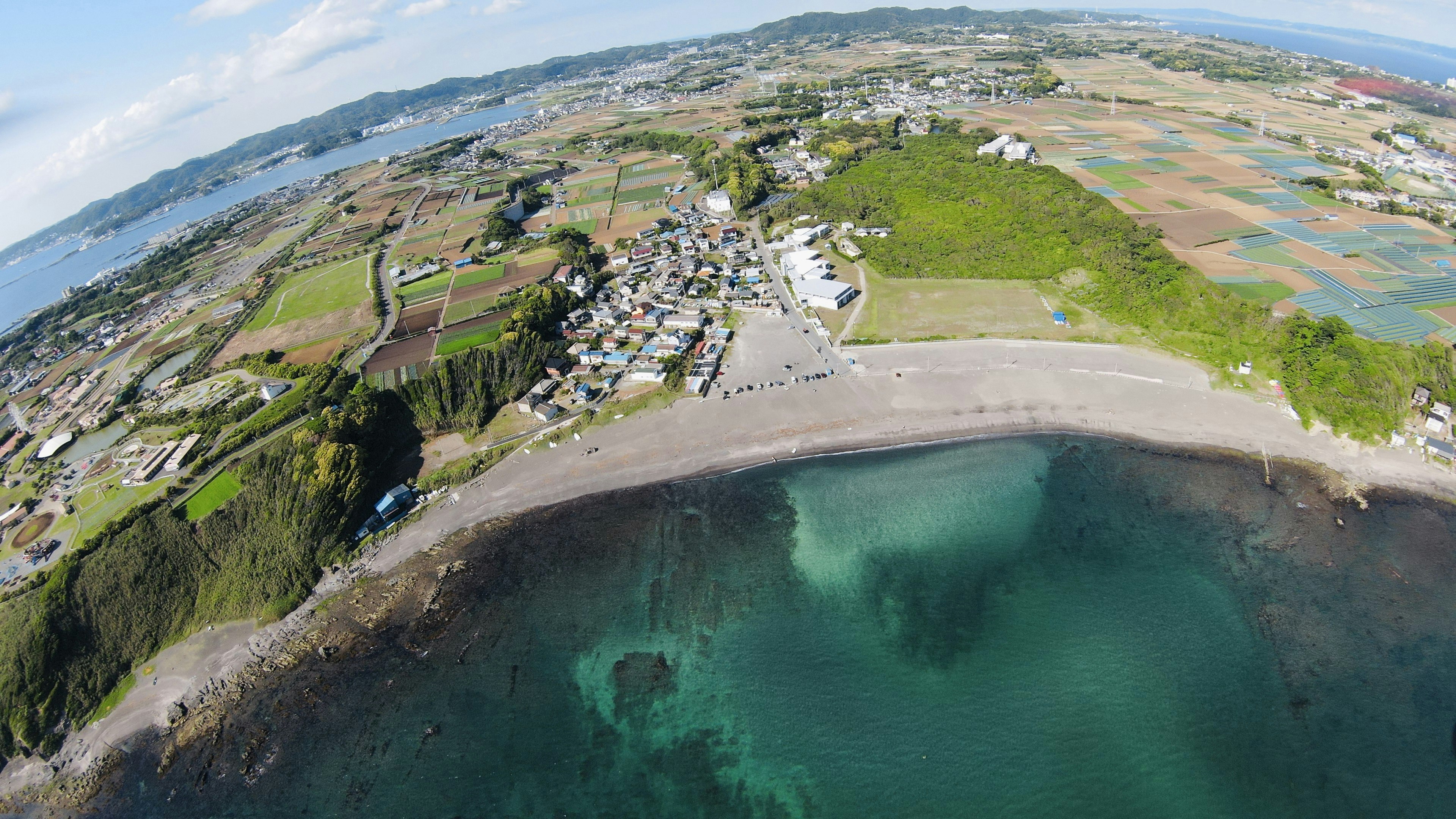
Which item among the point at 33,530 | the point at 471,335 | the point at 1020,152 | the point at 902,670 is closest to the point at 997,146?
the point at 1020,152

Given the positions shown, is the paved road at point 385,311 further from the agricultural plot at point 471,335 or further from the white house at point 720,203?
the white house at point 720,203

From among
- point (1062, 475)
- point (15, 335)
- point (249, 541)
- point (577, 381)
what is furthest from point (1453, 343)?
point (15, 335)

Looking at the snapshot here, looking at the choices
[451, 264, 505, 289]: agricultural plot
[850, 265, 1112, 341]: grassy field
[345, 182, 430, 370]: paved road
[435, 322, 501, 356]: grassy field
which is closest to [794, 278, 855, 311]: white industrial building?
[850, 265, 1112, 341]: grassy field

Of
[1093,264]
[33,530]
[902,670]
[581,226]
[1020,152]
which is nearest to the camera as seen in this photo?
[902,670]

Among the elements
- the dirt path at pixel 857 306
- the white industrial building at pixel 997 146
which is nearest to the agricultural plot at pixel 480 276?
the dirt path at pixel 857 306

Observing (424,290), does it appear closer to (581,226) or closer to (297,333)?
(297,333)

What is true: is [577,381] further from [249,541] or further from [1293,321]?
[1293,321]

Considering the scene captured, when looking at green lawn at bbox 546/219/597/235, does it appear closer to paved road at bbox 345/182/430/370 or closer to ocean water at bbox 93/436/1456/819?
paved road at bbox 345/182/430/370
